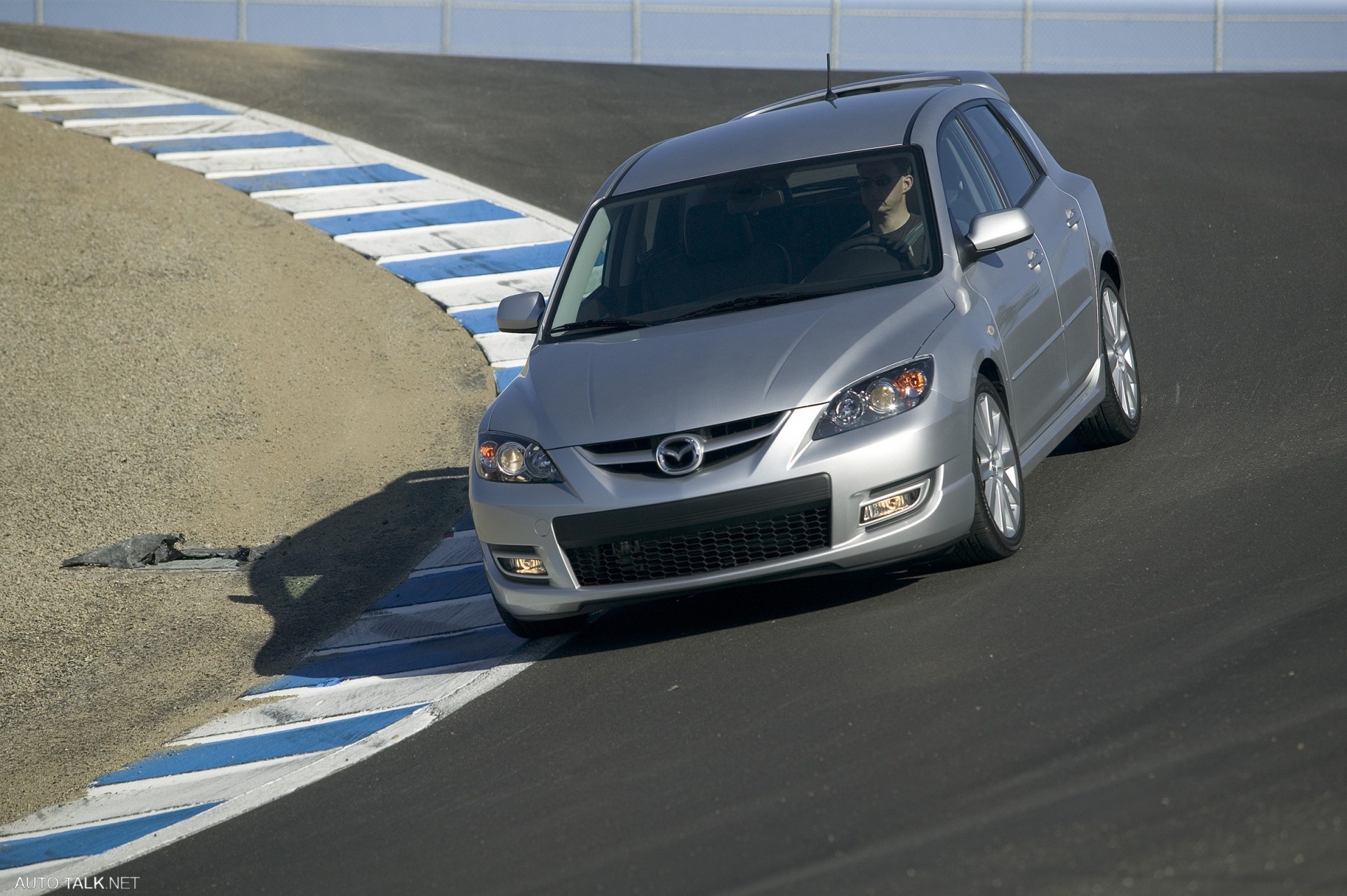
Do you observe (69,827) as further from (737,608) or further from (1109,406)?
(1109,406)

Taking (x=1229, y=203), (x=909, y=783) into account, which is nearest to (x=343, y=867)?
(x=909, y=783)

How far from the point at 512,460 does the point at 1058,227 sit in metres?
3.16

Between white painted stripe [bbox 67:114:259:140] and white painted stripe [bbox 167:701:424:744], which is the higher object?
white painted stripe [bbox 67:114:259:140]

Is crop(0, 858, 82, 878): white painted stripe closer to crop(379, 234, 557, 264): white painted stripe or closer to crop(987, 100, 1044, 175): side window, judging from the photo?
crop(987, 100, 1044, 175): side window

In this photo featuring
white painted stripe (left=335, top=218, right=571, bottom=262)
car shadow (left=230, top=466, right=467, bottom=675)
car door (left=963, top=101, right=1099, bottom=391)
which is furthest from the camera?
white painted stripe (left=335, top=218, right=571, bottom=262)

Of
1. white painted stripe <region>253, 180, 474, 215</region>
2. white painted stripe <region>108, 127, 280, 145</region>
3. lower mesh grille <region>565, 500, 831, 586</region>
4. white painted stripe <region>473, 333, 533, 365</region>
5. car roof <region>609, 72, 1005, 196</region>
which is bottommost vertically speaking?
white painted stripe <region>473, 333, 533, 365</region>

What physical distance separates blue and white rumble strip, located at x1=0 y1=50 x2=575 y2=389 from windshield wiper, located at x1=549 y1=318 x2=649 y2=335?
490cm

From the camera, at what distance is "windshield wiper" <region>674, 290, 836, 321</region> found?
680 centimetres

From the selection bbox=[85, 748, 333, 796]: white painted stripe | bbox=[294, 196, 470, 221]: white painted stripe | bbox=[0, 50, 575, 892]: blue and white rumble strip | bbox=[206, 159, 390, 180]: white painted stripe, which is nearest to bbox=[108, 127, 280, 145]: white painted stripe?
bbox=[206, 159, 390, 180]: white painted stripe

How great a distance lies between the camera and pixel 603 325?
7117mm

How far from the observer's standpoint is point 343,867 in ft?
15.9

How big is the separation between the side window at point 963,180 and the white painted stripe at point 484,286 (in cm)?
674

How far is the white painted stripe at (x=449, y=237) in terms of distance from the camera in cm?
1551

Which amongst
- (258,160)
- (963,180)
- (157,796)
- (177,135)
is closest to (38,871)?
(157,796)
